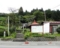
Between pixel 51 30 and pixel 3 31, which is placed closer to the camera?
pixel 3 31

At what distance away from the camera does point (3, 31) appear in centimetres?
3322

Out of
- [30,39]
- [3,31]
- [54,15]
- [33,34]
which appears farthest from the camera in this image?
[54,15]

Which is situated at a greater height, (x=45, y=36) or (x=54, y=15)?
(x=54, y=15)

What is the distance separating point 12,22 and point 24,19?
27.6 meters

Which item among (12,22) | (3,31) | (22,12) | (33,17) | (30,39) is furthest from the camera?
(22,12)

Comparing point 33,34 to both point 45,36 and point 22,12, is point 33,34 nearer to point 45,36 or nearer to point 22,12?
point 45,36

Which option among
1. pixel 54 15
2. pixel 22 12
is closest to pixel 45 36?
pixel 54 15

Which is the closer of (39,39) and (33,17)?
(39,39)

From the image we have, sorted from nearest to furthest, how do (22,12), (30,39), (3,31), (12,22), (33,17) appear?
1. (30,39)
2. (3,31)
3. (12,22)
4. (33,17)
5. (22,12)

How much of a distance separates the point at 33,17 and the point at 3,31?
39043 mm

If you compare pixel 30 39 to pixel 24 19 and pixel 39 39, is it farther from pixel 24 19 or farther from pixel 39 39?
pixel 24 19

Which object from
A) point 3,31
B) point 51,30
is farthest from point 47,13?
point 3,31

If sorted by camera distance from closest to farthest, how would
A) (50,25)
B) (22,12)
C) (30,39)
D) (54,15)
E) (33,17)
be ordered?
(30,39) → (50,25) → (33,17) → (54,15) → (22,12)

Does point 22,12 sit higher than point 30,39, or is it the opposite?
point 22,12
